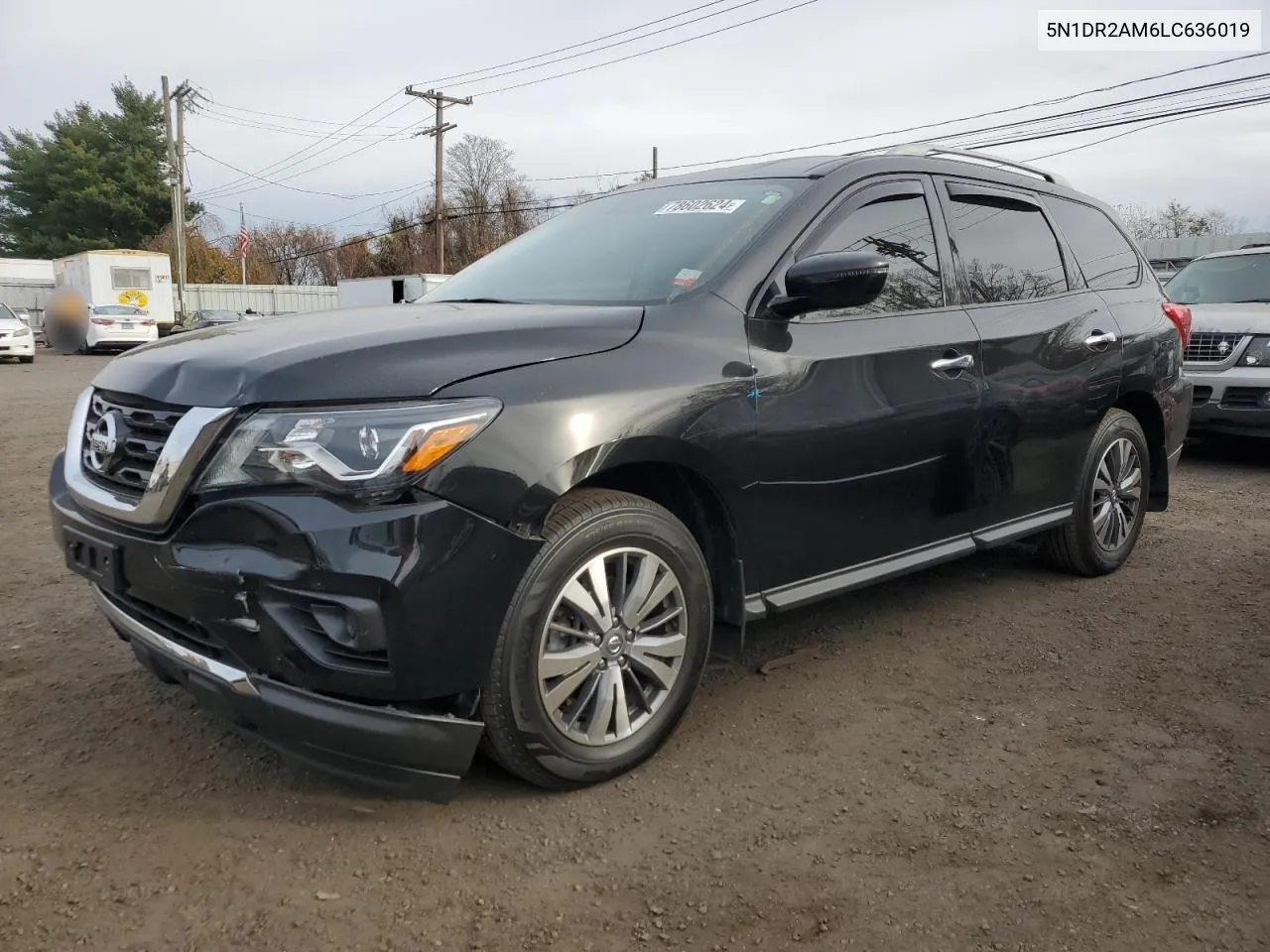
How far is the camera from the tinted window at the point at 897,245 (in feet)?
11.1

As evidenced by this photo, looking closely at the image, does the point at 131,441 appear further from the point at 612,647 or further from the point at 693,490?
the point at 693,490

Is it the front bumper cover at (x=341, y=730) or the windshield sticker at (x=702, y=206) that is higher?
the windshield sticker at (x=702, y=206)

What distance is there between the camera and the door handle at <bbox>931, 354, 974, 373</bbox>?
353 cm

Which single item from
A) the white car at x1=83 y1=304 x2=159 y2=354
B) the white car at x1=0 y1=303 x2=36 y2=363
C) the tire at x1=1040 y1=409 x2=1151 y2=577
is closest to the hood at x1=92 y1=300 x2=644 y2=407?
the tire at x1=1040 y1=409 x2=1151 y2=577

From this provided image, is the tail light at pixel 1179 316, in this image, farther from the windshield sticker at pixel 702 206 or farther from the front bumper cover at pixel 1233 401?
the front bumper cover at pixel 1233 401

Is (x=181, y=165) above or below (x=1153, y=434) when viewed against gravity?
above

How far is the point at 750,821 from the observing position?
2.58 meters

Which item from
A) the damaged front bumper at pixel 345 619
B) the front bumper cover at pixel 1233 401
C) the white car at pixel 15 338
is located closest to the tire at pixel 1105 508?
the damaged front bumper at pixel 345 619

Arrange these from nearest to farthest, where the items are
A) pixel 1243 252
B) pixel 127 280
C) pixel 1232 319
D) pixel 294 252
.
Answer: pixel 1232 319, pixel 1243 252, pixel 127 280, pixel 294 252

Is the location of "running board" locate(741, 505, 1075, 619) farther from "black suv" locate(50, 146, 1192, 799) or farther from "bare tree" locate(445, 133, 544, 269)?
"bare tree" locate(445, 133, 544, 269)

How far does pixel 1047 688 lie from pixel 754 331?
1664 mm

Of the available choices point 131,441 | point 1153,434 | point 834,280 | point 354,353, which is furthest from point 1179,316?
point 131,441

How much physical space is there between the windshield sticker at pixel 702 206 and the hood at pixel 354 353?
2.38 feet

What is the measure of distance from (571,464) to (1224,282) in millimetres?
8615
